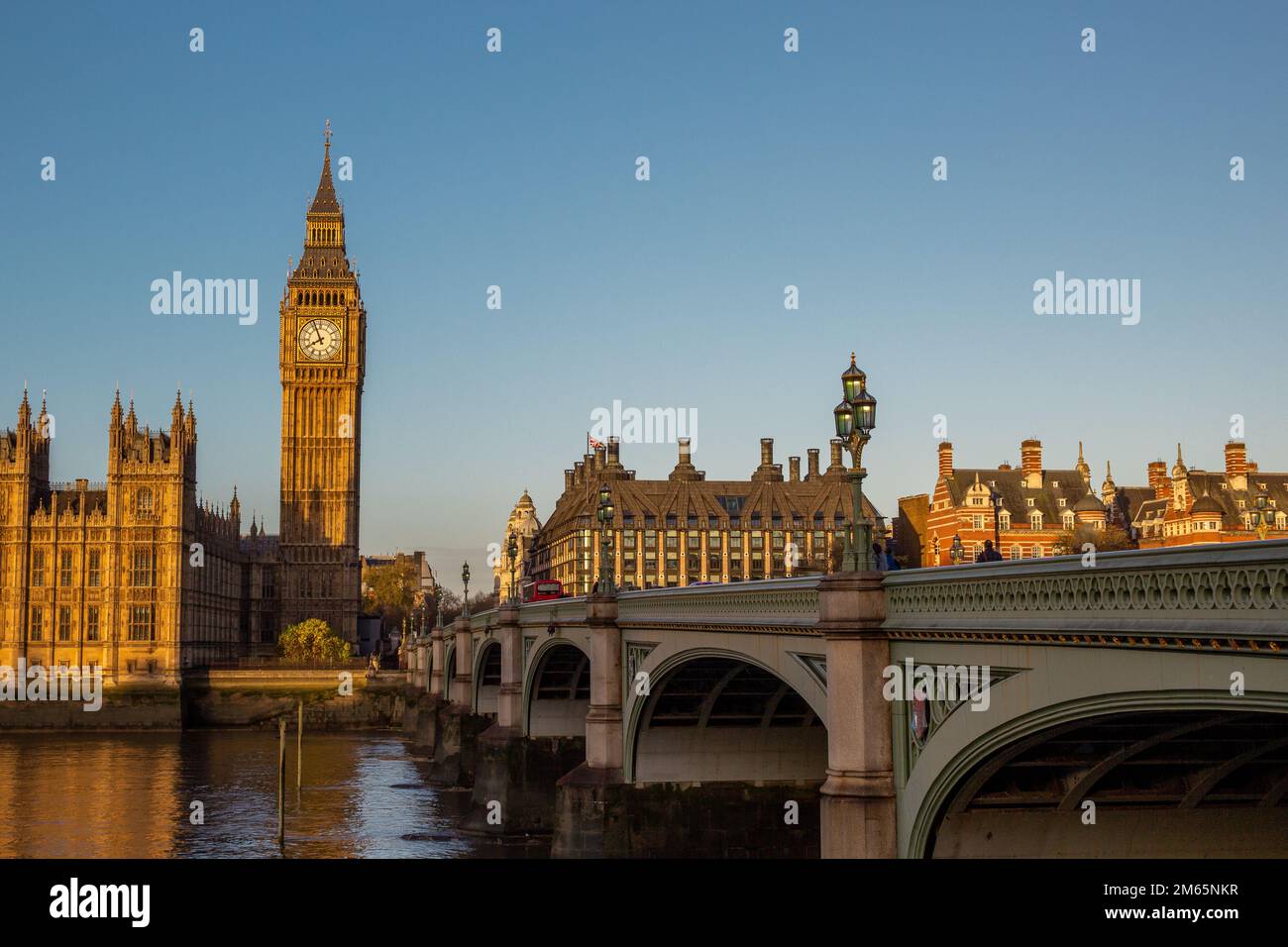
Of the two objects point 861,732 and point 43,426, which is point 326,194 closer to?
point 43,426

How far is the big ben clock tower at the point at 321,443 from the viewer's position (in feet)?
504

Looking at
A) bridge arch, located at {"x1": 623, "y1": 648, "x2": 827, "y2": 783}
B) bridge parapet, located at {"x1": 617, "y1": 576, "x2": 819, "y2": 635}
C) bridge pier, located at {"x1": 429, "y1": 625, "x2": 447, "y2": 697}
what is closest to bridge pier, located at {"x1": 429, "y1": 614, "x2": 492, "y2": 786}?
bridge pier, located at {"x1": 429, "y1": 625, "x2": 447, "y2": 697}

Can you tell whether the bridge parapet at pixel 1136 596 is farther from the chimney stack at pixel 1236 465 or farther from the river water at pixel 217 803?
the chimney stack at pixel 1236 465

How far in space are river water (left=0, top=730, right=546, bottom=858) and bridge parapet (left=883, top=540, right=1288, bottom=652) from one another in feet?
116

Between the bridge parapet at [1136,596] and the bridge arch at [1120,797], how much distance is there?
2.30 metres

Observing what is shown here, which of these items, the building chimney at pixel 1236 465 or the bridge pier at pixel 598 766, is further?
the building chimney at pixel 1236 465

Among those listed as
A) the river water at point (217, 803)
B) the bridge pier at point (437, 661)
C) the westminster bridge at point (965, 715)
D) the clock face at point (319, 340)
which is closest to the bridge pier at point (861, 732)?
the westminster bridge at point (965, 715)

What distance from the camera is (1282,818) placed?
20.2 metres

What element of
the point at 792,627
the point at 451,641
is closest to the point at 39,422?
the point at 451,641

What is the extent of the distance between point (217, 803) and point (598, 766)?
105 ft

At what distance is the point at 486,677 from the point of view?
76.9m

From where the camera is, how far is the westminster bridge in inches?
508

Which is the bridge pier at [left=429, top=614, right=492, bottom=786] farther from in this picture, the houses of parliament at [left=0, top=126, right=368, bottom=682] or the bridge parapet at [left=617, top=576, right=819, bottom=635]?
the houses of parliament at [left=0, top=126, right=368, bottom=682]
